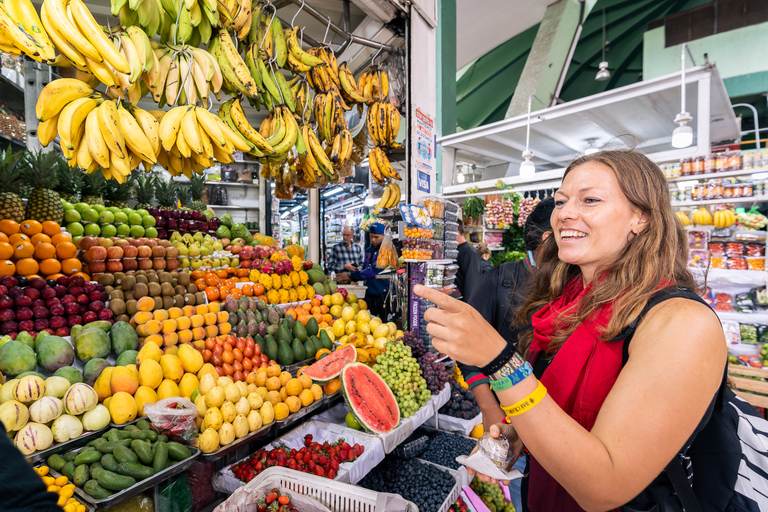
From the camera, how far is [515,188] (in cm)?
688

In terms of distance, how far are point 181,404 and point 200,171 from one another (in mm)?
1233

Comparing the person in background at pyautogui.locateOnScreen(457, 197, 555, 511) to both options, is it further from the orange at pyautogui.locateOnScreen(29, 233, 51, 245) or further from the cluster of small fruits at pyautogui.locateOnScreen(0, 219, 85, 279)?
the orange at pyautogui.locateOnScreen(29, 233, 51, 245)

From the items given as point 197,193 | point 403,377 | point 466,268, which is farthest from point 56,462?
point 197,193

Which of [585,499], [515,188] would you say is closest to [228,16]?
[585,499]

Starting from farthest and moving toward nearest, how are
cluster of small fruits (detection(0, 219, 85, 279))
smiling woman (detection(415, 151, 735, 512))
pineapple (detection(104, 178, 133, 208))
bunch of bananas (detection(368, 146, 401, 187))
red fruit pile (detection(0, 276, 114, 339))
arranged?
pineapple (detection(104, 178, 133, 208)) → bunch of bananas (detection(368, 146, 401, 187)) → cluster of small fruits (detection(0, 219, 85, 279)) → red fruit pile (detection(0, 276, 114, 339)) → smiling woman (detection(415, 151, 735, 512))

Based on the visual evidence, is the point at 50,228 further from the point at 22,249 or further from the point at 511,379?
the point at 511,379

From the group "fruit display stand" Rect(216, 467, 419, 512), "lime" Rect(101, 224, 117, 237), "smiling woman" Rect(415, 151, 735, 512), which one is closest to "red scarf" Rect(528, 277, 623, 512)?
"smiling woman" Rect(415, 151, 735, 512)

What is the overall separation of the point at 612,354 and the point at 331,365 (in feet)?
5.93

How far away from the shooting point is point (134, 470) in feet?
4.46

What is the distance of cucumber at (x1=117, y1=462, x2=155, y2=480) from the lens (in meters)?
1.35

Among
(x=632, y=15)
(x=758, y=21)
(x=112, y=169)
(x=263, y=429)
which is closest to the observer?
(x=112, y=169)

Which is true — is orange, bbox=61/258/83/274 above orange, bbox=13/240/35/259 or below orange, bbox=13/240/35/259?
below

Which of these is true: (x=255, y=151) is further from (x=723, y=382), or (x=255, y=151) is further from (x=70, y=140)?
(x=723, y=382)

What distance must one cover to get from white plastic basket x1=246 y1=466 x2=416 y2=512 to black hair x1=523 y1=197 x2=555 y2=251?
65.4 inches
